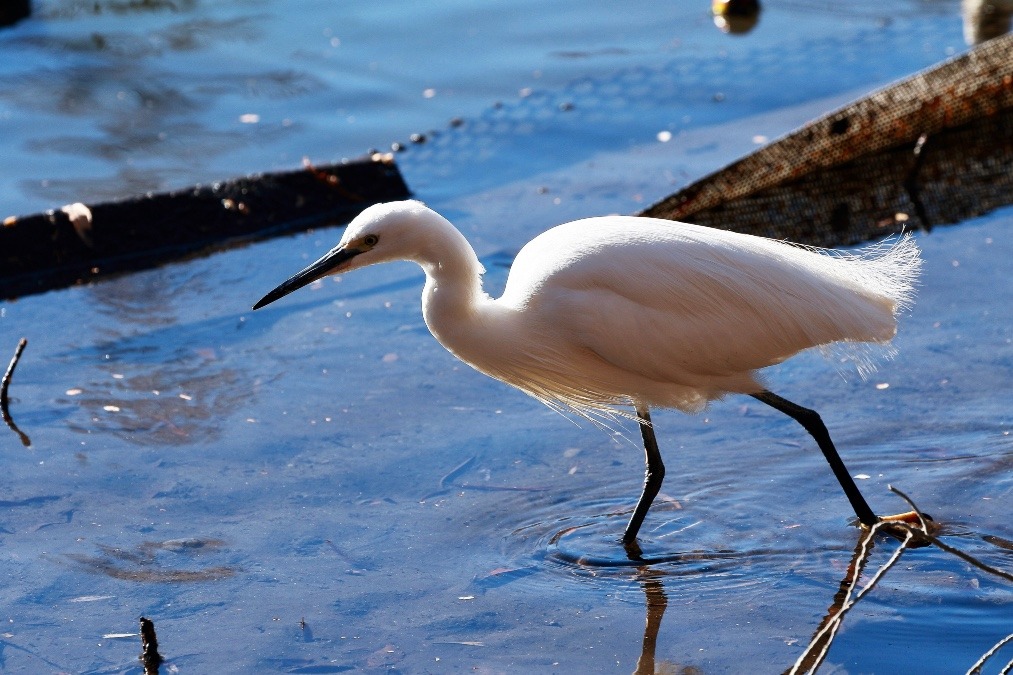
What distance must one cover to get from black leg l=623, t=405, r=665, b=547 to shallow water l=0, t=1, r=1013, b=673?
0.26 feet

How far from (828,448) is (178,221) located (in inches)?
146

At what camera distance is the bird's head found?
3723 millimetres

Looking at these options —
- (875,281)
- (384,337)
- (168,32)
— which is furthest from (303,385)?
(168,32)

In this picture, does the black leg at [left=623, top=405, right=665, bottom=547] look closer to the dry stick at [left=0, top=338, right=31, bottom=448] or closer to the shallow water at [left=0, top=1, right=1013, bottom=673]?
the shallow water at [left=0, top=1, right=1013, bottom=673]

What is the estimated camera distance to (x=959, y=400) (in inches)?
191

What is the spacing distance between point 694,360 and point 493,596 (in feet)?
3.08

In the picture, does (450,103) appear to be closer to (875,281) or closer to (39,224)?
(39,224)

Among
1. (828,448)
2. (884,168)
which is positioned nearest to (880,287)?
(828,448)

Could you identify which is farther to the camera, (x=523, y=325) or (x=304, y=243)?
(x=304, y=243)

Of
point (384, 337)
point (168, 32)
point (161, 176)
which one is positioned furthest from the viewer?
point (168, 32)

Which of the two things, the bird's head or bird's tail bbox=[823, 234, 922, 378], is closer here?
the bird's head

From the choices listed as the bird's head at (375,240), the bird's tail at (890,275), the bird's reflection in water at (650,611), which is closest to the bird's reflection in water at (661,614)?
the bird's reflection in water at (650,611)

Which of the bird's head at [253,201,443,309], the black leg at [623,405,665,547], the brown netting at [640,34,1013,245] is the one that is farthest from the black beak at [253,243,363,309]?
the brown netting at [640,34,1013,245]

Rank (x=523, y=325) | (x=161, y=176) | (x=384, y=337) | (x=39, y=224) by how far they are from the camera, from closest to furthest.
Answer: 1. (x=523, y=325)
2. (x=384, y=337)
3. (x=39, y=224)
4. (x=161, y=176)
